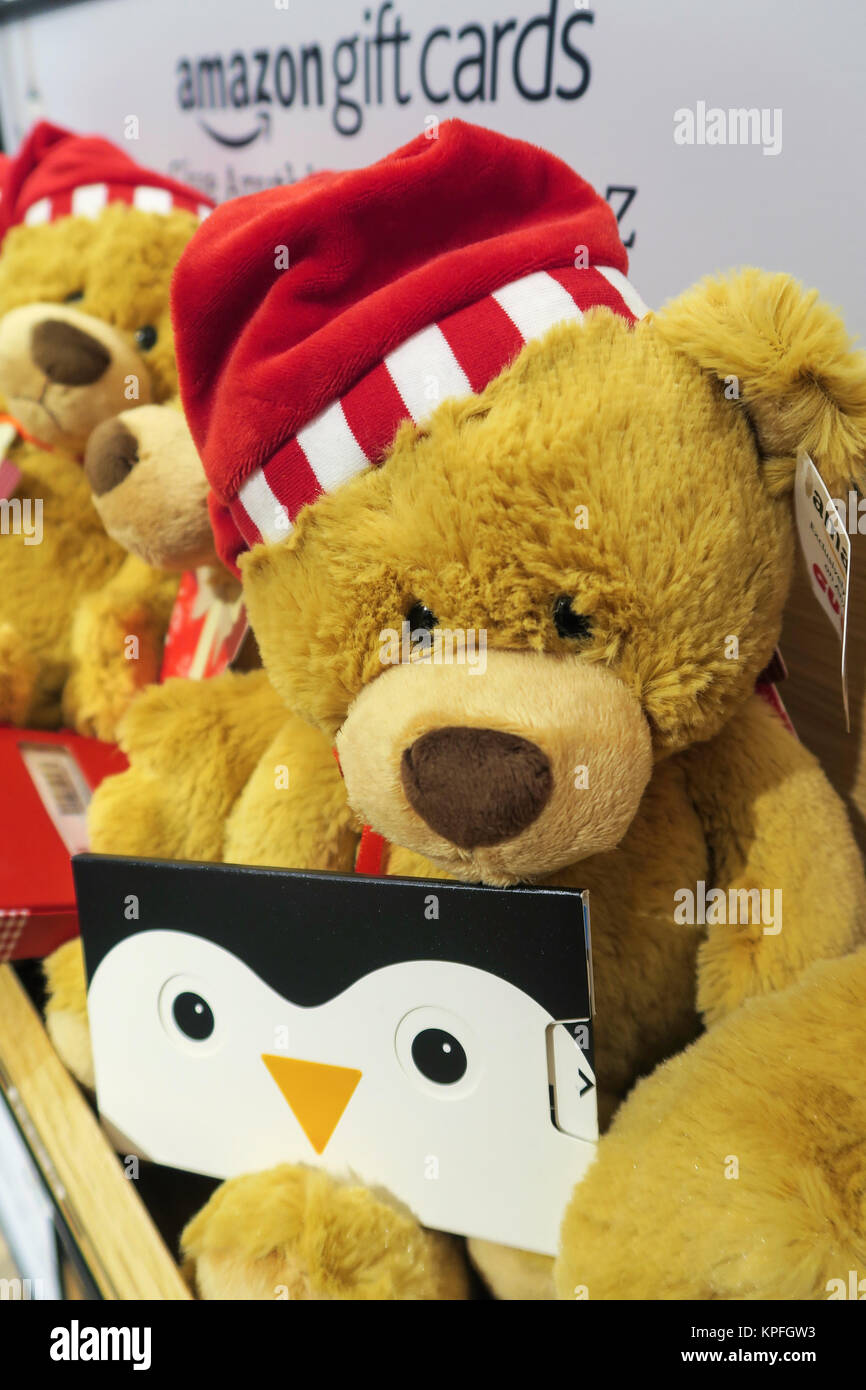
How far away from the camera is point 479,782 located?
19.6 inches

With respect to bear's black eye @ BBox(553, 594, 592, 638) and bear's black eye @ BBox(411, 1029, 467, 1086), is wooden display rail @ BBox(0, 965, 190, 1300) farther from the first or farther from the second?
bear's black eye @ BBox(553, 594, 592, 638)

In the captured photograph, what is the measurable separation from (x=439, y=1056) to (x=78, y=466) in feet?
2.34

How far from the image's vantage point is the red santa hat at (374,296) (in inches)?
21.8

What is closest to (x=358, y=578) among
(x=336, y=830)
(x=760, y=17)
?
(x=336, y=830)

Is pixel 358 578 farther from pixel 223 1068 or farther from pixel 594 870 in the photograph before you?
pixel 223 1068

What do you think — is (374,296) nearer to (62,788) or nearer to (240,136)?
(62,788)

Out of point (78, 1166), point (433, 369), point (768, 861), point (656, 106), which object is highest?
point (656, 106)

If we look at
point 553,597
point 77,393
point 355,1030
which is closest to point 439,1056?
point 355,1030

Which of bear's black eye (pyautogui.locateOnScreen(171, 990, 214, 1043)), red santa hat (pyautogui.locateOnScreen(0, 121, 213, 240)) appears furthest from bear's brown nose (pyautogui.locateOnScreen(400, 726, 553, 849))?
red santa hat (pyautogui.locateOnScreen(0, 121, 213, 240))

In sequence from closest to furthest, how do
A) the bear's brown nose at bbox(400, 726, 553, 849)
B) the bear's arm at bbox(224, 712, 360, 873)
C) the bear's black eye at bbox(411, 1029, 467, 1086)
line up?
1. the bear's brown nose at bbox(400, 726, 553, 849)
2. the bear's black eye at bbox(411, 1029, 467, 1086)
3. the bear's arm at bbox(224, 712, 360, 873)

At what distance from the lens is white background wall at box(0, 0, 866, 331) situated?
0.67 metres

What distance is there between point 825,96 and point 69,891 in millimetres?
776

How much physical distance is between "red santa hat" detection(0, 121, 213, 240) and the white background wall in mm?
183

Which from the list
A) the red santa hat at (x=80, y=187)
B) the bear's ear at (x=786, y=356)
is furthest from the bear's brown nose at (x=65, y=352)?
the bear's ear at (x=786, y=356)
